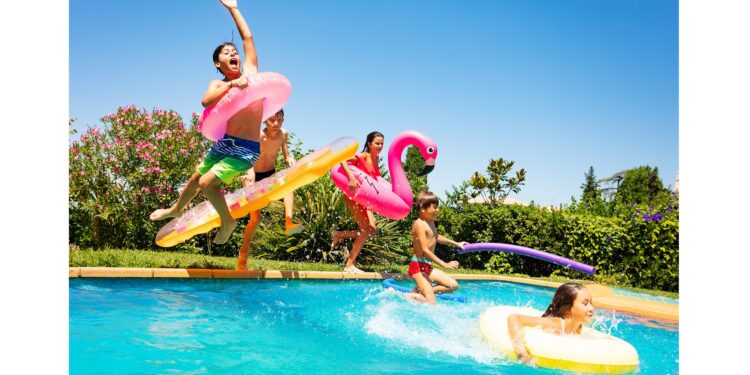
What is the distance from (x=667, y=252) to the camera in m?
9.55

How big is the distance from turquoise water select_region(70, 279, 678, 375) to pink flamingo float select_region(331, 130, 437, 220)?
1165mm

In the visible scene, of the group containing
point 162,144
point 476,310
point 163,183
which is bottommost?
point 476,310

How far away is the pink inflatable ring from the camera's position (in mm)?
4555

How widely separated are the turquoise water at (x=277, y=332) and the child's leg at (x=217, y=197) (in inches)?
28.4

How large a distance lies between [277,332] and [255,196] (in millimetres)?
1890

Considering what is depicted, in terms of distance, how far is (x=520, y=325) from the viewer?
13.9 feet

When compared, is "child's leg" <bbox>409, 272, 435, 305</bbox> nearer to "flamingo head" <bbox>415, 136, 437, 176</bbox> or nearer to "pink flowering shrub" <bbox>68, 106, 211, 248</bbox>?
"flamingo head" <bbox>415, 136, 437, 176</bbox>

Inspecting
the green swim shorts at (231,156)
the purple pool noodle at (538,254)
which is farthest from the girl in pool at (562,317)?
the green swim shorts at (231,156)
